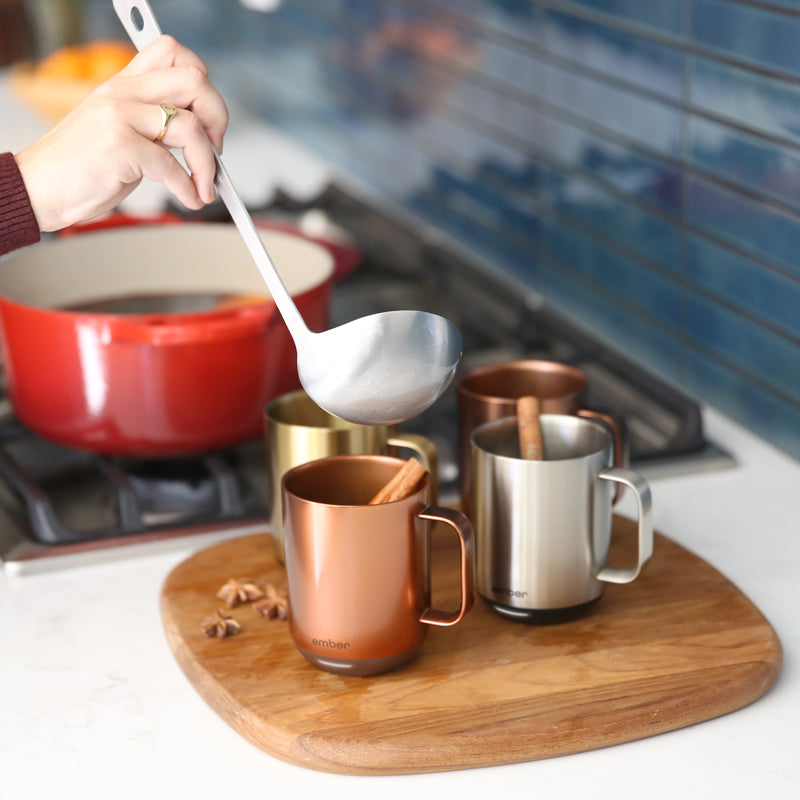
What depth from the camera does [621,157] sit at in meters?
1.21

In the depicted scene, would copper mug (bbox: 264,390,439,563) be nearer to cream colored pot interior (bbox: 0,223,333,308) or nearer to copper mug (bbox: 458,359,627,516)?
copper mug (bbox: 458,359,627,516)

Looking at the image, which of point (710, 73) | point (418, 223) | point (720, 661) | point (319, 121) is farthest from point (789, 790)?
point (319, 121)

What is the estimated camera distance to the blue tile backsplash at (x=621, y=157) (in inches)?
39.1

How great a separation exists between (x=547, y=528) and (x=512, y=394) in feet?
0.62

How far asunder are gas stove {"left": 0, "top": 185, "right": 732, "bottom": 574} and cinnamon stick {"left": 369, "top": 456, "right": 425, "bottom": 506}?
0.23 m

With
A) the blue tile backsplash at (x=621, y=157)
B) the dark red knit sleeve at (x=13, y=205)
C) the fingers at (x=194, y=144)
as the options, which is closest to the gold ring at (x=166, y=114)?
the fingers at (x=194, y=144)

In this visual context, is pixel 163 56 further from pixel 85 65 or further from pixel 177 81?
pixel 85 65

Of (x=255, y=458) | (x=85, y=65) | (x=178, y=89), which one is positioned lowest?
(x=255, y=458)

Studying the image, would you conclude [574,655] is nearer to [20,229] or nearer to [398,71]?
[20,229]

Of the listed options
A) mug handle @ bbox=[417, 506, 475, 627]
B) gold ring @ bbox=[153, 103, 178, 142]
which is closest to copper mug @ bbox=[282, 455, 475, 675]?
mug handle @ bbox=[417, 506, 475, 627]

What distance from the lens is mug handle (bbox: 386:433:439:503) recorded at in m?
0.77

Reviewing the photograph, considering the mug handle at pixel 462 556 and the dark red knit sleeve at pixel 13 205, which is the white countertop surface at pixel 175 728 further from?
the dark red knit sleeve at pixel 13 205

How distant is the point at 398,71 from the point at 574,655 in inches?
49.2

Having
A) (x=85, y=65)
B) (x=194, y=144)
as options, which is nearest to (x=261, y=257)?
(x=194, y=144)
